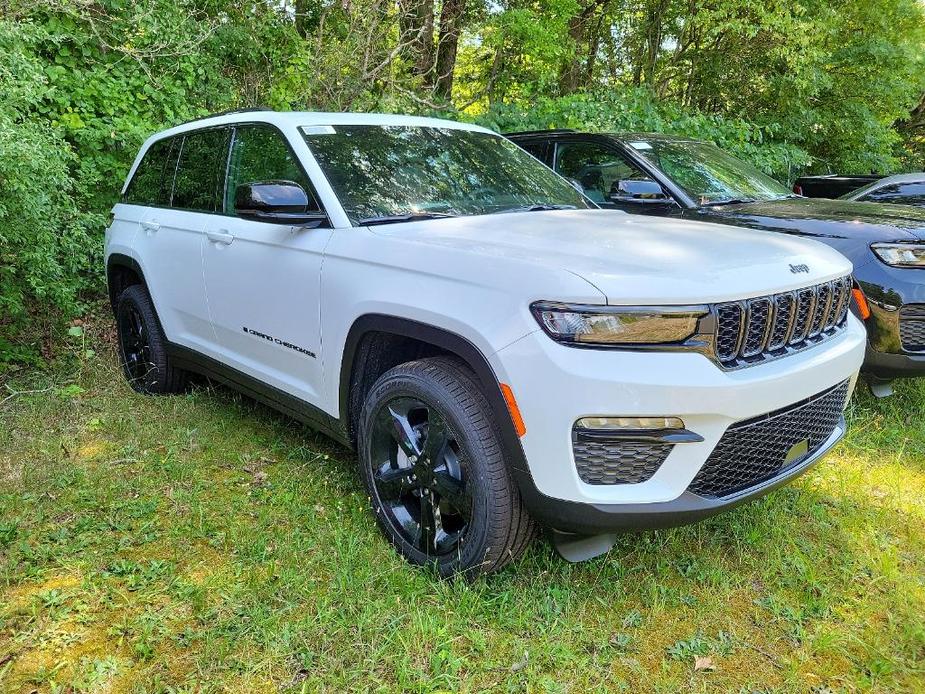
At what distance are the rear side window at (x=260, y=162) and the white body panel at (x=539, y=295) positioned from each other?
66 millimetres

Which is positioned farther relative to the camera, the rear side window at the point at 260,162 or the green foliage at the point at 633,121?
the green foliage at the point at 633,121

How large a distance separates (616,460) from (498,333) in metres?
0.52

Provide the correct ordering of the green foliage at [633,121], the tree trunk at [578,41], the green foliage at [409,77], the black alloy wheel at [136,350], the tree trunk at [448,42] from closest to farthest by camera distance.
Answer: the black alloy wheel at [136,350] < the green foliage at [409,77] < the green foliage at [633,121] < the tree trunk at [448,42] < the tree trunk at [578,41]

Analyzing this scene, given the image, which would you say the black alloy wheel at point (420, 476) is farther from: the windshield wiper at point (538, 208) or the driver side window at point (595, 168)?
the driver side window at point (595, 168)

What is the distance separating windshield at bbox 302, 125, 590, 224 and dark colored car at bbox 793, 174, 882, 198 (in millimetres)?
5956

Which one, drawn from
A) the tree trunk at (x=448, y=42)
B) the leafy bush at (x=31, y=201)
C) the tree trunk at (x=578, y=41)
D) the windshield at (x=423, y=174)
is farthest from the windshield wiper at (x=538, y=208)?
the tree trunk at (x=578, y=41)

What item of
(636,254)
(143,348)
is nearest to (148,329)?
(143,348)

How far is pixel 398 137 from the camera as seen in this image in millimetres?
3414

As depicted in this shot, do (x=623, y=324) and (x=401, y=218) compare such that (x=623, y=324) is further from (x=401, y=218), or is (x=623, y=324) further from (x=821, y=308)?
(x=401, y=218)

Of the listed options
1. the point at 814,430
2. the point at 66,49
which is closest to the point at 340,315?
the point at 814,430

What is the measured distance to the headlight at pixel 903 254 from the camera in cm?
388

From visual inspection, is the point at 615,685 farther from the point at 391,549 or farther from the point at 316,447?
the point at 316,447

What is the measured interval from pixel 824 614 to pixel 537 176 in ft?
7.96

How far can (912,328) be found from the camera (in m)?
3.85
